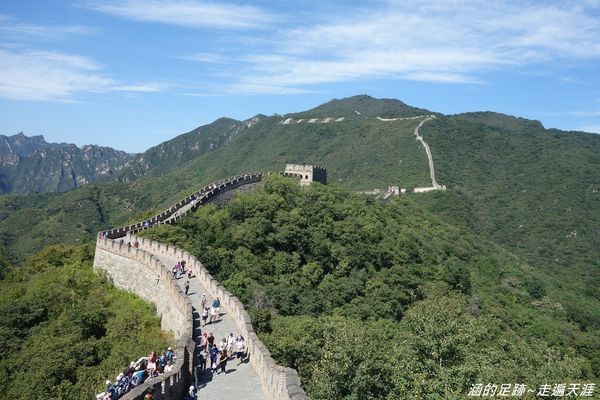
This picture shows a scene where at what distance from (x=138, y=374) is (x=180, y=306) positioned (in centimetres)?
620

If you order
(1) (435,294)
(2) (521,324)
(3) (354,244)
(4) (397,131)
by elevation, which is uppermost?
(4) (397,131)

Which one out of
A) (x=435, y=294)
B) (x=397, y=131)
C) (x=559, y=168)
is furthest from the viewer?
(x=397, y=131)

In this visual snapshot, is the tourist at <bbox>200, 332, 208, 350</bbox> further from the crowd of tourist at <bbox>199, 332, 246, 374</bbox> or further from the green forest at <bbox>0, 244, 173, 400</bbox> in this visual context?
the green forest at <bbox>0, 244, 173, 400</bbox>

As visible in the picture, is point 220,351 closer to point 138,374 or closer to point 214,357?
point 214,357

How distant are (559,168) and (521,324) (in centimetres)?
7120

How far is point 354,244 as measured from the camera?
4216cm

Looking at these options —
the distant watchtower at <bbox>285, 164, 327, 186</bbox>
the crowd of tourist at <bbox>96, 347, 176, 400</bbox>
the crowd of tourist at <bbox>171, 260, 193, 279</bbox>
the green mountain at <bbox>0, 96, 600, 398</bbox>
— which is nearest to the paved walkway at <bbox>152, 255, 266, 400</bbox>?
the crowd of tourist at <bbox>96, 347, 176, 400</bbox>

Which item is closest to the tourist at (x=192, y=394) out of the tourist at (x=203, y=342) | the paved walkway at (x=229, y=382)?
the paved walkway at (x=229, y=382)

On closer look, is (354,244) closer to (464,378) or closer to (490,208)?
(464,378)

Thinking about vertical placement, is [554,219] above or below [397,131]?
below

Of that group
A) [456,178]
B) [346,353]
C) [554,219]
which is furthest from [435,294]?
[456,178]

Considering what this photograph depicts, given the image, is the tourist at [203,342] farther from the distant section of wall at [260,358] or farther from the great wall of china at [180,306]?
the distant section of wall at [260,358]

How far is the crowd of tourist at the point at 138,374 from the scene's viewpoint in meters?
11.6

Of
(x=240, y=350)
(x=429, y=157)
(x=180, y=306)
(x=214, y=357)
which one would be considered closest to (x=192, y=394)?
(x=214, y=357)
